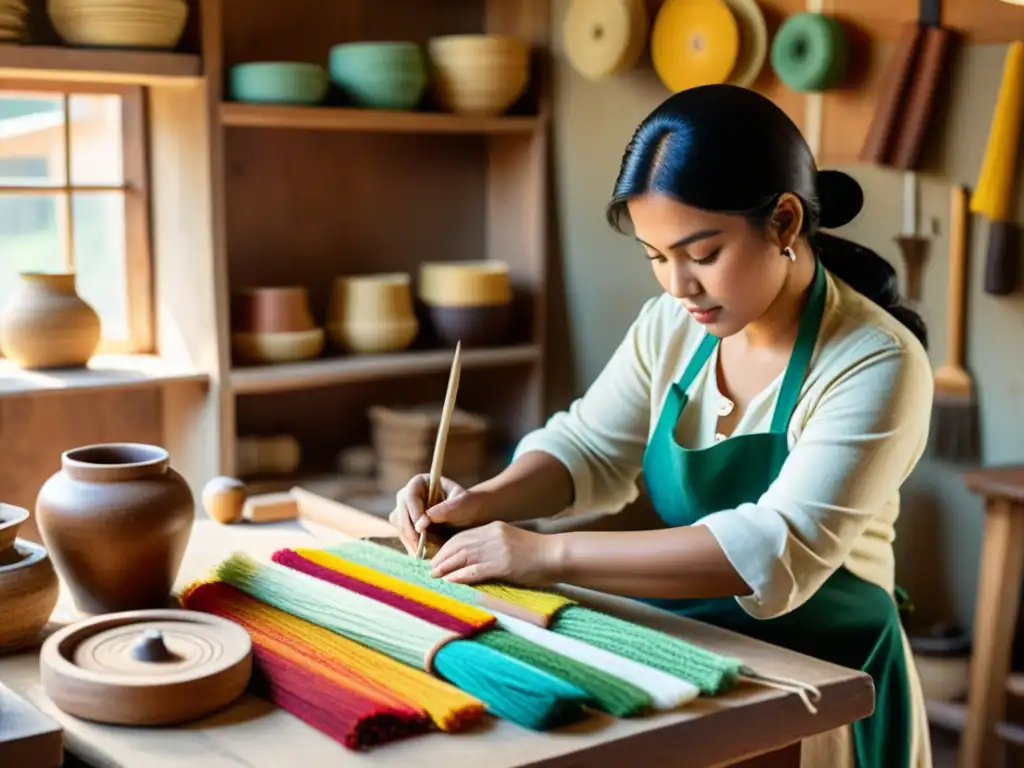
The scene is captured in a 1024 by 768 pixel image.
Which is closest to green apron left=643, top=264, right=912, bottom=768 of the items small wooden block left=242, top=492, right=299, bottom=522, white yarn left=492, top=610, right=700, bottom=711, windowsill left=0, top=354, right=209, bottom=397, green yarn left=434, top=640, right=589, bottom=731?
white yarn left=492, top=610, right=700, bottom=711

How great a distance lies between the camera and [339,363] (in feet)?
10.6

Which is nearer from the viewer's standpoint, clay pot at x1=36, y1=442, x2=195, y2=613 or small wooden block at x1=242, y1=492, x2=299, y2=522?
clay pot at x1=36, y1=442, x2=195, y2=613

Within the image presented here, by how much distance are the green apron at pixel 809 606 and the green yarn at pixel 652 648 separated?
1.07 ft

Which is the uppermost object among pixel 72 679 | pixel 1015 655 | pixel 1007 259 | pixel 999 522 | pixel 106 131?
pixel 106 131

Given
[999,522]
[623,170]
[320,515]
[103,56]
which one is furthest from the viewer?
[103,56]

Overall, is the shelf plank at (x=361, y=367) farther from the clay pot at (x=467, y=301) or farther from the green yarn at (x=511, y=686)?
the green yarn at (x=511, y=686)

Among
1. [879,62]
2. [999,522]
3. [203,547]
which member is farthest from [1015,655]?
[203,547]

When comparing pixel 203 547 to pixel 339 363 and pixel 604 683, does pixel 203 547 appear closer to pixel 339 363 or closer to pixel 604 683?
pixel 604 683

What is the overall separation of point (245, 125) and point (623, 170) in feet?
6.06

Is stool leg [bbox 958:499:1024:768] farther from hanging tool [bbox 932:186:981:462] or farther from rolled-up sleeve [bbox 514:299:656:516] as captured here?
rolled-up sleeve [bbox 514:299:656:516]

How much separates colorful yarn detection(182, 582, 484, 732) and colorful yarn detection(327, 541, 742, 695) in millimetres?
170

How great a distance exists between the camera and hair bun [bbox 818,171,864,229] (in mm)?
1776

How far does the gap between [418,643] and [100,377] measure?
1.75 m

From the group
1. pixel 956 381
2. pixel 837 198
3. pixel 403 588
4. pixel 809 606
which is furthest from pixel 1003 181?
pixel 403 588
